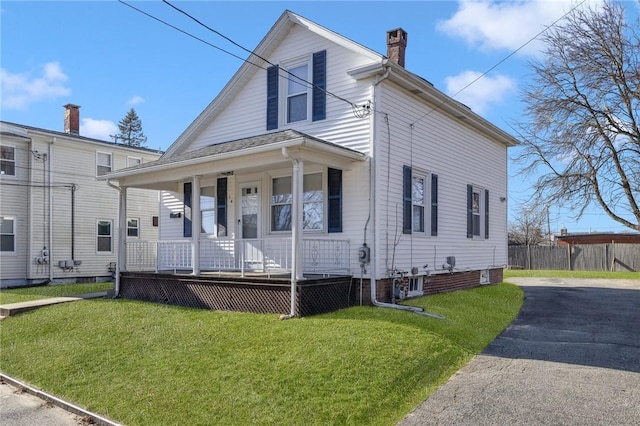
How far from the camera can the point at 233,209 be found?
12672mm

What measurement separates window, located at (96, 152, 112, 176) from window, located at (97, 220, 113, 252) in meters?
2.17

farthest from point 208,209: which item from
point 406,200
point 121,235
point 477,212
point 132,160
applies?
point 132,160

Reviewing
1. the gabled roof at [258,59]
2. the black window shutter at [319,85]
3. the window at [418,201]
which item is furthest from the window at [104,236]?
the window at [418,201]

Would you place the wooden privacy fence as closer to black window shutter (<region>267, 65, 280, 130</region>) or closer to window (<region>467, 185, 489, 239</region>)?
window (<region>467, 185, 489, 239</region>)

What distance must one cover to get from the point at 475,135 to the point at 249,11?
777cm

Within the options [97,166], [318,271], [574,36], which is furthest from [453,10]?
[97,166]

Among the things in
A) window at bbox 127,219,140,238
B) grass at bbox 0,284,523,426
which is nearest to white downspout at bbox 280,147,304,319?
grass at bbox 0,284,523,426

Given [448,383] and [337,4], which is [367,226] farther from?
[337,4]

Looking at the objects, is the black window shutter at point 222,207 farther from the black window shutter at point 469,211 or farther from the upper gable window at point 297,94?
the black window shutter at point 469,211

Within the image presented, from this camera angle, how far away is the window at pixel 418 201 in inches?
433

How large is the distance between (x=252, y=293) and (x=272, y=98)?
5.23 metres

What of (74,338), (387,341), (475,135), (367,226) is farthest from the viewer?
(475,135)

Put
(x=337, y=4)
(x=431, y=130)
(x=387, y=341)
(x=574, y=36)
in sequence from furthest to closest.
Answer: (x=574, y=36)
(x=431, y=130)
(x=337, y=4)
(x=387, y=341)

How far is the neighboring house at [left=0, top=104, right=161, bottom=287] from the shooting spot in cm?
1886
